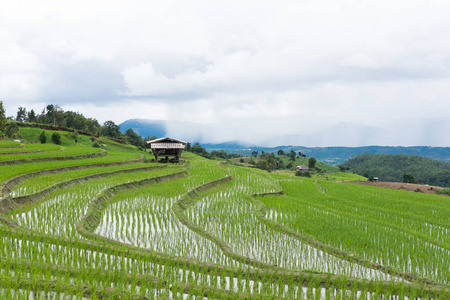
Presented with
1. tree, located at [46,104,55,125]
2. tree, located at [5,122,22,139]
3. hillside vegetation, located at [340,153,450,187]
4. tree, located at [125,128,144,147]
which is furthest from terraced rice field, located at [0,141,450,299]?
hillside vegetation, located at [340,153,450,187]

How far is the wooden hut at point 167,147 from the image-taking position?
22953 mm

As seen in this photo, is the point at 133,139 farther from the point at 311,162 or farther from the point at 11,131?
the point at 311,162

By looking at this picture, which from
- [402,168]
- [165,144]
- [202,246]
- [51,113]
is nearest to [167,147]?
[165,144]

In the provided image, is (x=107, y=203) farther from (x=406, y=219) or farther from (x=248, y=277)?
(x=406, y=219)

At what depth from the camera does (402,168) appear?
80.4 metres

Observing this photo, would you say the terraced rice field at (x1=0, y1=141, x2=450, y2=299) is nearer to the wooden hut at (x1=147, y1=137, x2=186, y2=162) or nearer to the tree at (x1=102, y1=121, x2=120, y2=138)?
the wooden hut at (x1=147, y1=137, x2=186, y2=162)

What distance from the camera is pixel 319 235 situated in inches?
264

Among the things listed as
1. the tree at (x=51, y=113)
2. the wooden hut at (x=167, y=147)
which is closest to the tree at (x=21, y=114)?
the tree at (x=51, y=113)

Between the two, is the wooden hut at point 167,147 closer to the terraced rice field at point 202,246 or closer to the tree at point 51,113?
the terraced rice field at point 202,246

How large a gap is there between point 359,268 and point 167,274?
316 centimetres

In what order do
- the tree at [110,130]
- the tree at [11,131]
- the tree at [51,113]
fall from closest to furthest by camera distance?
the tree at [11,131]
the tree at [51,113]
the tree at [110,130]

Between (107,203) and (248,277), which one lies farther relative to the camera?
(107,203)

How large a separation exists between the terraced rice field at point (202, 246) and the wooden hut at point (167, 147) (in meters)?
11.4

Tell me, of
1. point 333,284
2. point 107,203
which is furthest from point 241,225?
point 107,203
